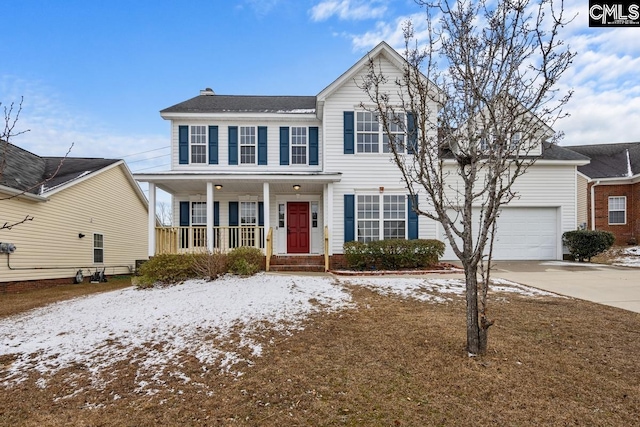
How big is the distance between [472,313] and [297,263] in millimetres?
7791

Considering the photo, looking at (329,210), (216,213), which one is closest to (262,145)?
(216,213)

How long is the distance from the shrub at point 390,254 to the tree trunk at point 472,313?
6746 mm

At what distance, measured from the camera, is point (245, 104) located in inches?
550

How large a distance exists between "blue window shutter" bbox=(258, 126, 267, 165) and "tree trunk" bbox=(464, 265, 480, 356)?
34.0ft

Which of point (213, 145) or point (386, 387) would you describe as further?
point (213, 145)

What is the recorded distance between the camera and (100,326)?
213 inches

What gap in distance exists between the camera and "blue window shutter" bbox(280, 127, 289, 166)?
13008 millimetres

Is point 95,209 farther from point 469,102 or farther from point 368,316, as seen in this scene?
point 469,102

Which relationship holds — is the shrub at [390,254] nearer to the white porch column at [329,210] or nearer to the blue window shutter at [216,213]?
the white porch column at [329,210]

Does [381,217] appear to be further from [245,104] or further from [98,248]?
[98,248]

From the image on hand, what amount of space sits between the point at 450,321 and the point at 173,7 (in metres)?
16.6

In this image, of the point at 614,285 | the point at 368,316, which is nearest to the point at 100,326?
the point at 368,316

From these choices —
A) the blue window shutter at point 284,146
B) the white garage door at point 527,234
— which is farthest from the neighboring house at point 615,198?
the blue window shutter at point 284,146

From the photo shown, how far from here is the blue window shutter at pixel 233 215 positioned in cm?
1309
